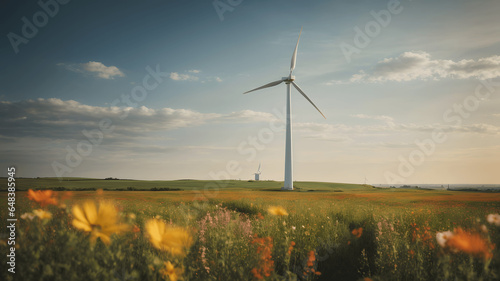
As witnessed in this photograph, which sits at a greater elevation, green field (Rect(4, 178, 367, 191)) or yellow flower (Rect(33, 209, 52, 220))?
yellow flower (Rect(33, 209, 52, 220))

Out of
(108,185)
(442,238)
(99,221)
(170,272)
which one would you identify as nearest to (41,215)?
(99,221)

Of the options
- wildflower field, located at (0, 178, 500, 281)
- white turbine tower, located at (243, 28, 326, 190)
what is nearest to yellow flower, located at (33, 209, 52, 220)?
wildflower field, located at (0, 178, 500, 281)

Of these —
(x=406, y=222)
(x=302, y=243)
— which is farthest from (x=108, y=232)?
(x=406, y=222)

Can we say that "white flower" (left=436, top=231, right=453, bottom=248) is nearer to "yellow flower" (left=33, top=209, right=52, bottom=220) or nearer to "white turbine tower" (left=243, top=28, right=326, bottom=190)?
"yellow flower" (left=33, top=209, right=52, bottom=220)

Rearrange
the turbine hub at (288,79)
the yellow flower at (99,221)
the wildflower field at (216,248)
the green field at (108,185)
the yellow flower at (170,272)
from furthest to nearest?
the turbine hub at (288,79)
the green field at (108,185)
the yellow flower at (170,272)
the wildflower field at (216,248)
the yellow flower at (99,221)

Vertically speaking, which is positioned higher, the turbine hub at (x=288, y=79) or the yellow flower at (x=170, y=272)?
the turbine hub at (x=288, y=79)

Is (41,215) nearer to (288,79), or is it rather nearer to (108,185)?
(108,185)

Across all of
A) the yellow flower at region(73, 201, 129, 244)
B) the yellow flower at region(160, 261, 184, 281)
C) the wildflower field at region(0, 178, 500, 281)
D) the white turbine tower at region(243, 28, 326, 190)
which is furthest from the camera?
the white turbine tower at region(243, 28, 326, 190)

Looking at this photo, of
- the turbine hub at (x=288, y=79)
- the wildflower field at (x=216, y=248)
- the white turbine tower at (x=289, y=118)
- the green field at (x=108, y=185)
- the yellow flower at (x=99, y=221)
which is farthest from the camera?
the turbine hub at (x=288, y=79)

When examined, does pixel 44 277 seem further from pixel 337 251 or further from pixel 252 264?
pixel 337 251

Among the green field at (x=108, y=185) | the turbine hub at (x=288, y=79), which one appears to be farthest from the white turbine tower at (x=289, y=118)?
the green field at (x=108, y=185)

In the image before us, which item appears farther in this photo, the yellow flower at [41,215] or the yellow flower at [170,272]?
→ the yellow flower at [170,272]

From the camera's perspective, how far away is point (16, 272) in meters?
2.13

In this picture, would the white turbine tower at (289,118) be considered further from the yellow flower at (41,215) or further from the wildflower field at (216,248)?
the yellow flower at (41,215)
